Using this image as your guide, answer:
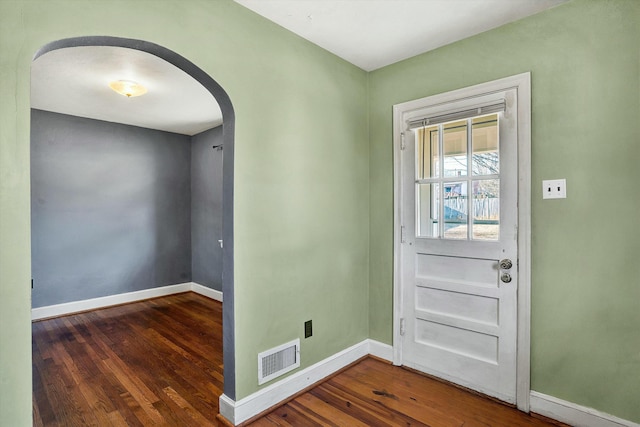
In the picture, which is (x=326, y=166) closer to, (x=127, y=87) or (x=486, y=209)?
(x=486, y=209)

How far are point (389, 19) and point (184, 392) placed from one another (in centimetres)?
291

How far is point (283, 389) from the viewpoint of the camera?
89.0 inches

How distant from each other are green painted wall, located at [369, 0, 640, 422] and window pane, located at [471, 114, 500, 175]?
0.79 ft

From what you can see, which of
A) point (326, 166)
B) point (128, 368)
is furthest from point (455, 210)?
point (128, 368)

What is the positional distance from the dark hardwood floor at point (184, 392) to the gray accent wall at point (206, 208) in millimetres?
1591

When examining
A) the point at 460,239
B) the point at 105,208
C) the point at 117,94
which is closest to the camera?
the point at 460,239

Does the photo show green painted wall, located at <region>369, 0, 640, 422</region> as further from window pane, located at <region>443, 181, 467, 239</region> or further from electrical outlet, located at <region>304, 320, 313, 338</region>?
electrical outlet, located at <region>304, 320, 313, 338</region>

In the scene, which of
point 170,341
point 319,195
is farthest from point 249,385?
point 170,341

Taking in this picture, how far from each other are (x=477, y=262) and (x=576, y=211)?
665mm

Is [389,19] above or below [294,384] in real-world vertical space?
above

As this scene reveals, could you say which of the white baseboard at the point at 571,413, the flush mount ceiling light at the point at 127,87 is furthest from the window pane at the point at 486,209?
the flush mount ceiling light at the point at 127,87

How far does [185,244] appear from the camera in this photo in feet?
17.8

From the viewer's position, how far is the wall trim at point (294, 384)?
2.04 meters

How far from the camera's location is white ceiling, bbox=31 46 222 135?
272 centimetres
